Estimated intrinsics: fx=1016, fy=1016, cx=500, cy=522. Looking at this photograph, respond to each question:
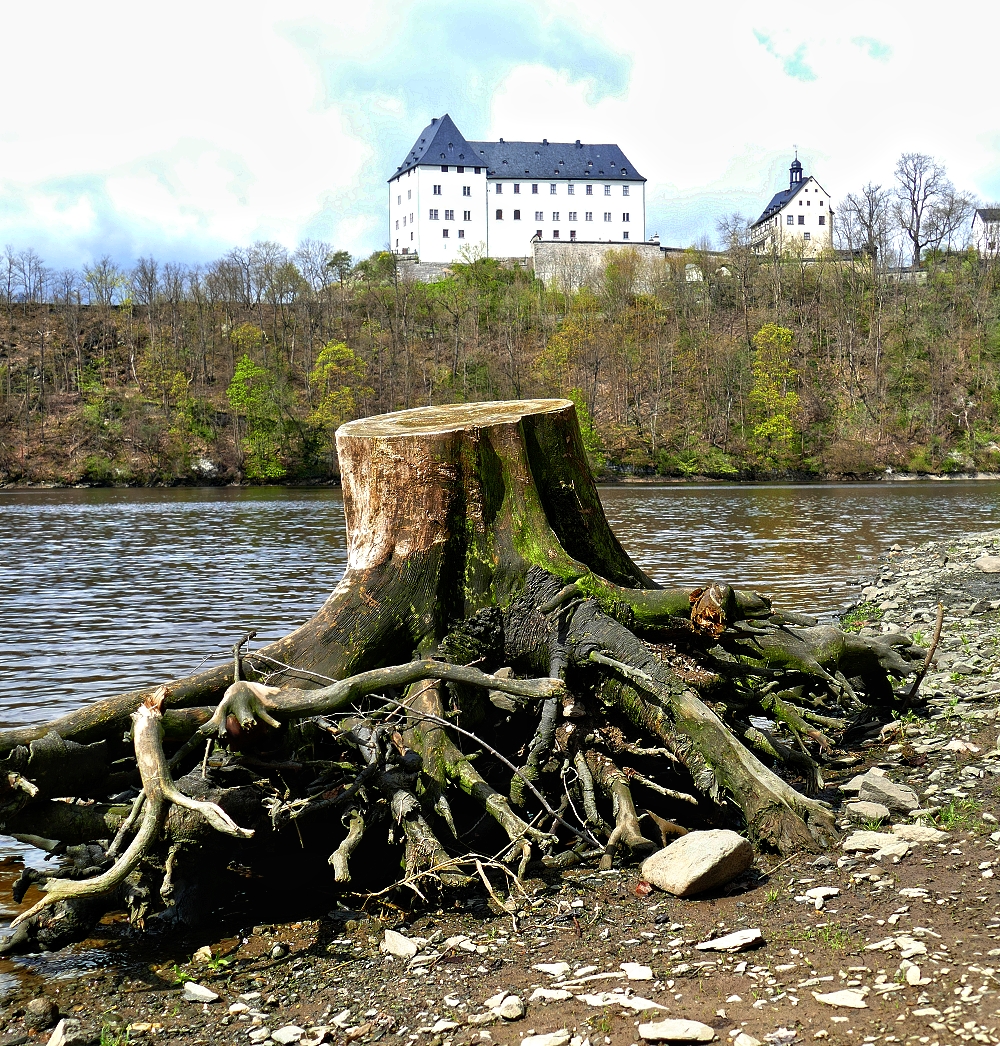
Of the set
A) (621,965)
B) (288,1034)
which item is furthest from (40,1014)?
(621,965)

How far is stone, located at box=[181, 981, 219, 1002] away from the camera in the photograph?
488 cm

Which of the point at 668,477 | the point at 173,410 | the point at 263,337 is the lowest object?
the point at 668,477

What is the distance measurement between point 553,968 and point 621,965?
32 cm

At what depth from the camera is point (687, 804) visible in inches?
273

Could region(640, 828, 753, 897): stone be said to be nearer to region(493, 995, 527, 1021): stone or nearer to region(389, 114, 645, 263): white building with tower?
region(493, 995, 527, 1021): stone

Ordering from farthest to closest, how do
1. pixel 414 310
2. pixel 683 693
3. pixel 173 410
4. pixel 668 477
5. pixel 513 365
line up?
pixel 414 310 < pixel 513 365 < pixel 173 410 < pixel 668 477 < pixel 683 693

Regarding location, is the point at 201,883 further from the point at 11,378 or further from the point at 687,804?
the point at 11,378

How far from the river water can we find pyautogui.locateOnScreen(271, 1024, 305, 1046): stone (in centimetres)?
295

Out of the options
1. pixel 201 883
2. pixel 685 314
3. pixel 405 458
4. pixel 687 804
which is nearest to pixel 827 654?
pixel 687 804

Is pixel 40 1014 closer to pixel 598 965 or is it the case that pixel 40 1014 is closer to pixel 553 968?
pixel 553 968

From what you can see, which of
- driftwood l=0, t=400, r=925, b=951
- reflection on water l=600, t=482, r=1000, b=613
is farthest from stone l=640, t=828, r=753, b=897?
reflection on water l=600, t=482, r=1000, b=613

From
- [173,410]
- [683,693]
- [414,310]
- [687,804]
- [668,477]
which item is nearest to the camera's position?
[683,693]

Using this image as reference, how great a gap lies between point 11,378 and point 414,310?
43.9m

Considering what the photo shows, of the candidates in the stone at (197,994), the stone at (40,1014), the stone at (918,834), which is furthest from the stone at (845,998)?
the stone at (40,1014)
